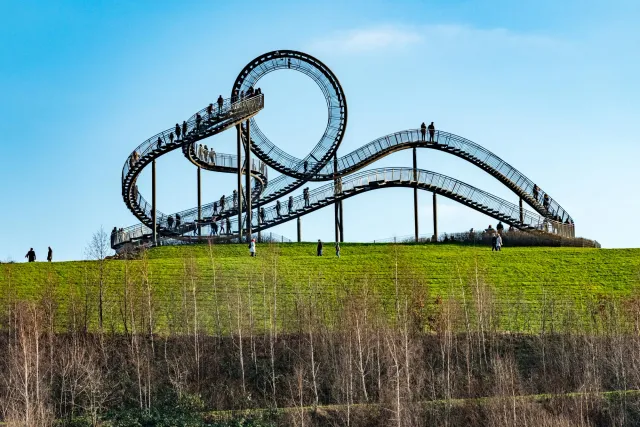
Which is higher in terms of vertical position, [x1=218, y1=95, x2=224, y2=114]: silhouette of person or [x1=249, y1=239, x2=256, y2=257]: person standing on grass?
[x1=218, y1=95, x2=224, y2=114]: silhouette of person

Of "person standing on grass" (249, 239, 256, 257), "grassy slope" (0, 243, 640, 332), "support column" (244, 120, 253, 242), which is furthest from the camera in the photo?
"support column" (244, 120, 253, 242)

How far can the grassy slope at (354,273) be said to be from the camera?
5175 cm

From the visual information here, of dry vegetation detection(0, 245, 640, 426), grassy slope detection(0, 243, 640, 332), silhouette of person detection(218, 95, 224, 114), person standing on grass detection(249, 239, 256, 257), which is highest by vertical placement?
silhouette of person detection(218, 95, 224, 114)

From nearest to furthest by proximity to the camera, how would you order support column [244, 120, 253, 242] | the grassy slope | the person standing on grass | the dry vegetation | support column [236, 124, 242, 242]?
the dry vegetation, the grassy slope, the person standing on grass, support column [236, 124, 242, 242], support column [244, 120, 253, 242]

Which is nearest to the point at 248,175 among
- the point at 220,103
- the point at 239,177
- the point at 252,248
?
the point at 239,177

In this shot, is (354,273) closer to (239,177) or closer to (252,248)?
(252,248)

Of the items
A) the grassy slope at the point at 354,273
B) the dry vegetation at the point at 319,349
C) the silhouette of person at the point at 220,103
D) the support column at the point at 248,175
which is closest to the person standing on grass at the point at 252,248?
the grassy slope at the point at 354,273

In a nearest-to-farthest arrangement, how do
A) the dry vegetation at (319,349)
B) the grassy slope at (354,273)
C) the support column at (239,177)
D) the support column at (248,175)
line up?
the dry vegetation at (319,349)
the grassy slope at (354,273)
the support column at (239,177)
the support column at (248,175)

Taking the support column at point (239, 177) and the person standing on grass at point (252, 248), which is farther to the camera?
the support column at point (239, 177)

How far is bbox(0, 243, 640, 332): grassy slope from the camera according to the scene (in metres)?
51.8

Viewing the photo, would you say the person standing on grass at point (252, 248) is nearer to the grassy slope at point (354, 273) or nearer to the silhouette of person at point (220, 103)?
the grassy slope at point (354, 273)

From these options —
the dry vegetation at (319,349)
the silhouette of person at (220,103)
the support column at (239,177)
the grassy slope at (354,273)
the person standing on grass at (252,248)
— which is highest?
the silhouette of person at (220,103)

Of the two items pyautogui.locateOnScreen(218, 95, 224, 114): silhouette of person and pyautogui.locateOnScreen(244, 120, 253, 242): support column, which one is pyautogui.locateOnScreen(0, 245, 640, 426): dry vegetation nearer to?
pyautogui.locateOnScreen(244, 120, 253, 242): support column

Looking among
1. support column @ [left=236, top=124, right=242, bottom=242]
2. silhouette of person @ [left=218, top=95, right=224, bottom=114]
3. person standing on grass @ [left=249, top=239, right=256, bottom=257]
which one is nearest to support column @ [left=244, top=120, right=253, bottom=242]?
support column @ [left=236, top=124, right=242, bottom=242]
